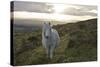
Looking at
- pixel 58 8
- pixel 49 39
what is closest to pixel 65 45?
pixel 49 39

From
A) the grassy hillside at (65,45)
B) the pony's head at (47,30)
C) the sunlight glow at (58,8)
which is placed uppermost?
the sunlight glow at (58,8)

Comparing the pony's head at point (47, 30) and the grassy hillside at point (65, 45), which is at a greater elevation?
the pony's head at point (47, 30)

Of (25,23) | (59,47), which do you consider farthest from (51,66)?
(25,23)

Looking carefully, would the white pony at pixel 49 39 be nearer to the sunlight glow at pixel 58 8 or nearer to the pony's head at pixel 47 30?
the pony's head at pixel 47 30

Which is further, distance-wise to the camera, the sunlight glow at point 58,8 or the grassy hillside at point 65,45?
the sunlight glow at point 58,8

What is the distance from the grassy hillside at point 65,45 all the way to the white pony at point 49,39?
0.05 m

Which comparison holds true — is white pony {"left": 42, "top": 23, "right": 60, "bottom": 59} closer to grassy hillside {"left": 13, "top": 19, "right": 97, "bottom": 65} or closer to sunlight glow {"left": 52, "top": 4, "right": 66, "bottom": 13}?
grassy hillside {"left": 13, "top": 19, "right": 97, "bottom": 65}

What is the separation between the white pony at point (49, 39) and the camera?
275cm

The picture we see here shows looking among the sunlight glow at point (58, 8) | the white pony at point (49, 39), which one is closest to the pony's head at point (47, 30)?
the white pony at point (49, 39)

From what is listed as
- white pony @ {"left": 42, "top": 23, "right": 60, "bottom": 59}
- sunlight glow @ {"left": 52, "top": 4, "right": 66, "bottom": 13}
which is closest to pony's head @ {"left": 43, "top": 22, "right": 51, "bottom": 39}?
white pony @ {"left": 42, "top": 23, "right": 60, "bottom": 59}

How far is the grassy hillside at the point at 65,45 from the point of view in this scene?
264 centimetres

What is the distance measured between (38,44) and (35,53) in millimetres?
123

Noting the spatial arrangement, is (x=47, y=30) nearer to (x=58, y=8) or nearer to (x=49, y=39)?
Answer: (x=49, y=39)

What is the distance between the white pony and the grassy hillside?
50mm
